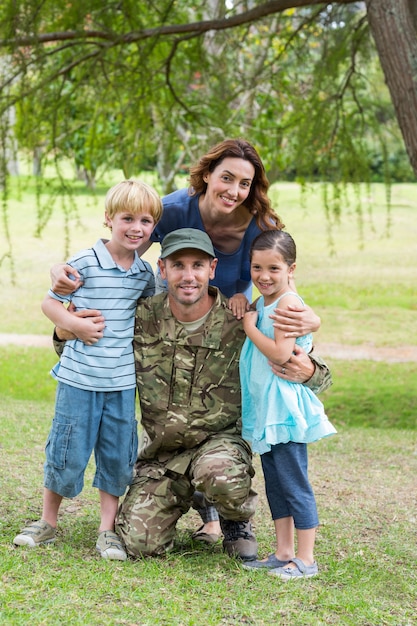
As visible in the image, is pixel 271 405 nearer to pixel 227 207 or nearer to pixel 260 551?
pixel 260 551

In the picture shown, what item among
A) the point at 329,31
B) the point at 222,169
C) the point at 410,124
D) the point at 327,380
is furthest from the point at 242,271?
the point at 329,31

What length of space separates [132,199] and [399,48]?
316 cm

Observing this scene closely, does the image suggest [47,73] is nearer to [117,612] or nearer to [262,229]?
[262,229]

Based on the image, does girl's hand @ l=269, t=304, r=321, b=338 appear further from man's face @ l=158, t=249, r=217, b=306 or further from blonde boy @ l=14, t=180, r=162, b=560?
blonde boy @ l=14, t=180, r=162, b=560

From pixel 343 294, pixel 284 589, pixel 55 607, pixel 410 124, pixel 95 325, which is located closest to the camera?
pixel 55 607

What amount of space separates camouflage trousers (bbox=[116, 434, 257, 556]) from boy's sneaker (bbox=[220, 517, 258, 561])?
8 centimetres

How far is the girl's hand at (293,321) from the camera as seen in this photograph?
3275 millimetres

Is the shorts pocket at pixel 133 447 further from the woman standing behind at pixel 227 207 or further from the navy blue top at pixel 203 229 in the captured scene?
the navy blue top at pixel 203 229

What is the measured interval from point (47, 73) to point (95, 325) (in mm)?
4209

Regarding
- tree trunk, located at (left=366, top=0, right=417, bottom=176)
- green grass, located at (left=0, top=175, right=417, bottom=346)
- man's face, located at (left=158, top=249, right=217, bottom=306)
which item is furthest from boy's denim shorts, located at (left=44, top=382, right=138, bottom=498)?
green grass, located at (left=0, top=175, right=417, bottom=346)

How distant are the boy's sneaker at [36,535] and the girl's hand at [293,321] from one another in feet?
3.88

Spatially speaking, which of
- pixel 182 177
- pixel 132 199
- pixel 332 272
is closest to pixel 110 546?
pixel 132 199

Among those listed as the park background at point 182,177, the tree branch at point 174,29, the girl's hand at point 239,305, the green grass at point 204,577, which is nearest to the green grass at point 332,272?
the park background at point 182,177

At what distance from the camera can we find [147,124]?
7391mm
